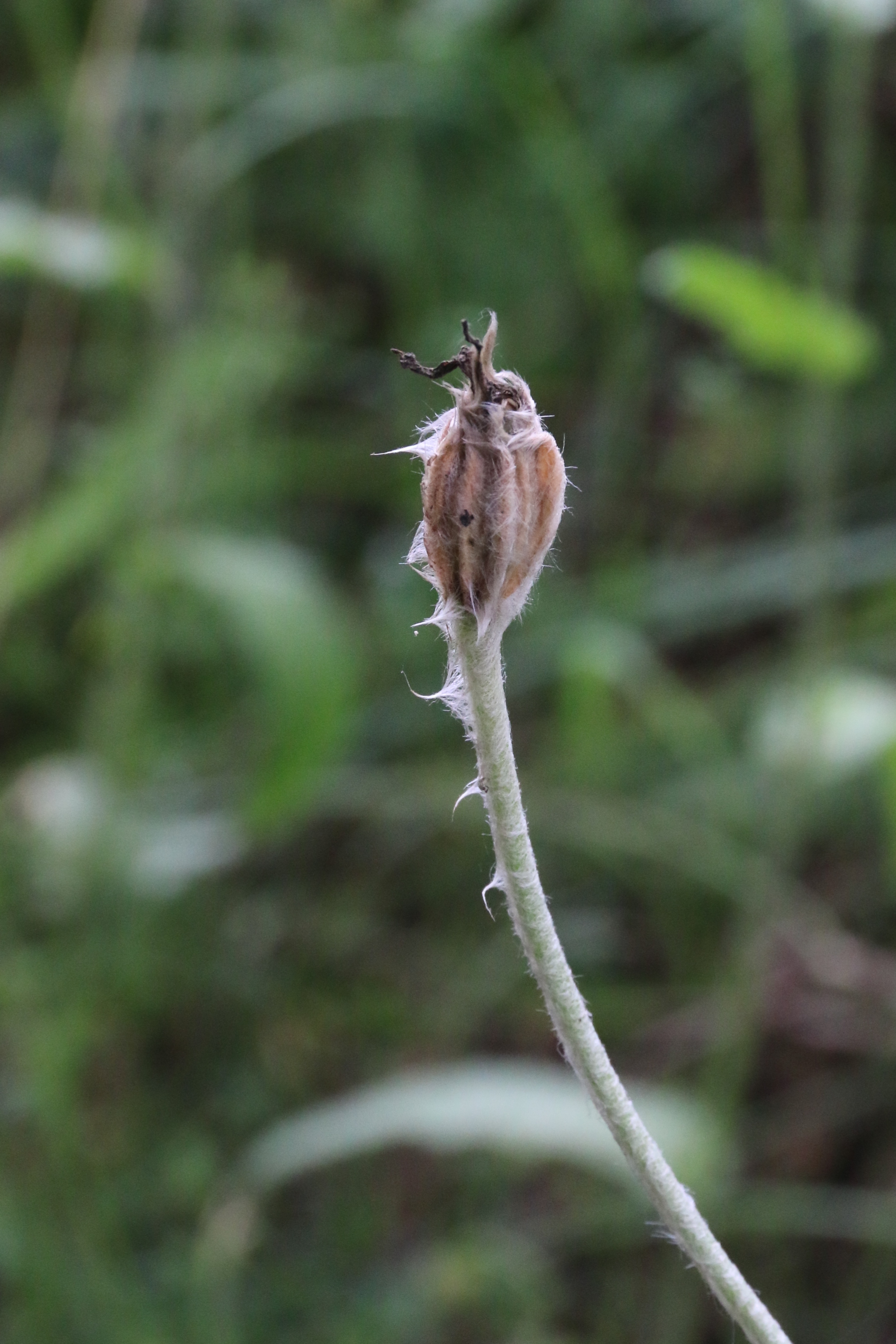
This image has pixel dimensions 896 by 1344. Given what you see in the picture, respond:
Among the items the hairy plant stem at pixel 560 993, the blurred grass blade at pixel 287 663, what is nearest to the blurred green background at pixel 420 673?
the blurred grass blade at pixel 287 663

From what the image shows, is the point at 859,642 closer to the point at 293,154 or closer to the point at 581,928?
the point at 581,928

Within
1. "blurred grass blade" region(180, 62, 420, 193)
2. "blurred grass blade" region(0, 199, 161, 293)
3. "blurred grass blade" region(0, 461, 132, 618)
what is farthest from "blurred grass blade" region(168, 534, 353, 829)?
"blurred grass blade" region(180, 62, 420, 193)

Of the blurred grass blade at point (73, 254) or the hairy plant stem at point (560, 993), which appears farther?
the blurred grass blade at point (73, 254)

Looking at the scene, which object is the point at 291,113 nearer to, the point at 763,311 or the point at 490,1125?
the point at 763,311

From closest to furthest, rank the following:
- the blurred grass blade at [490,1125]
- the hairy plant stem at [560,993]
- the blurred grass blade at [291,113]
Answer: the hairy plant stem at [560,993]
the blurred grass blade at [490,1125]
the blurred grass blade at [291,113]

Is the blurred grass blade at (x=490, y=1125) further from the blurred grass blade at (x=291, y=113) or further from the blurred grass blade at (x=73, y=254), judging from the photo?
the blurred grass blade at (x=291, y=113)

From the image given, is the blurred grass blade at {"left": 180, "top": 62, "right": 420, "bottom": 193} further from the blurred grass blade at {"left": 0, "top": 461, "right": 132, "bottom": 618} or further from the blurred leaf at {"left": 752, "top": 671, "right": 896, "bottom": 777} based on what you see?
the blurred leaf at {"left": 752, "top": 671, "right": 896, "bottom": 777}

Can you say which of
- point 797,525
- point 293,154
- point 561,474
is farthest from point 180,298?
point 561,474
